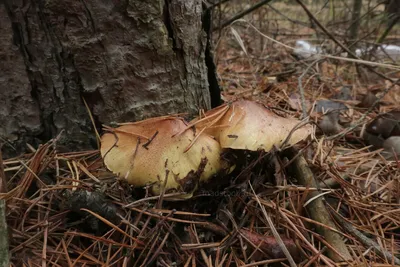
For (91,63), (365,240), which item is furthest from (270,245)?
(91,63)

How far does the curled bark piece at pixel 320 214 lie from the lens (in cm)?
120

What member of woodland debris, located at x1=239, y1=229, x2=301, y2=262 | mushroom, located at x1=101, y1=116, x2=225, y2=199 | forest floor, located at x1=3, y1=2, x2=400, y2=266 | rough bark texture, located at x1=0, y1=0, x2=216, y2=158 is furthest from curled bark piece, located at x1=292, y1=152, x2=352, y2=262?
rough bark texture, located at x1=0, y1=0, x2=216, y2=158

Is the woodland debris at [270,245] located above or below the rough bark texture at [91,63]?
below

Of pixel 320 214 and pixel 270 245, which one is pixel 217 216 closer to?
pixel 270 245

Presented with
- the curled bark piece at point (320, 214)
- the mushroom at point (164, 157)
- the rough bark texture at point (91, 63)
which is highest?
the rough bark texture at point (91, 63)

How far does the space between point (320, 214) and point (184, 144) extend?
56cm

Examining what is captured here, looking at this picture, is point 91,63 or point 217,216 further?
point 91,63

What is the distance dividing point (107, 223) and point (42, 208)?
34 cm

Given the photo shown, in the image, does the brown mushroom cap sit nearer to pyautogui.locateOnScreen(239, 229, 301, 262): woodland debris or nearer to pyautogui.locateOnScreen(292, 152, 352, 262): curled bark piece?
pyautogui.locateOnScreen(292, 152, 352, 262): curled bark piece

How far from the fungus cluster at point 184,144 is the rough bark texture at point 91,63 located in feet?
0.73

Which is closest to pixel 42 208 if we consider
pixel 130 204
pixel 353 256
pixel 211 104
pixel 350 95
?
pixel 130 204

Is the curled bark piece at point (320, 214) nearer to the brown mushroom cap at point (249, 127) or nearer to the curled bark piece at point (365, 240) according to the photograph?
the curled bark piece at point (365, 240)

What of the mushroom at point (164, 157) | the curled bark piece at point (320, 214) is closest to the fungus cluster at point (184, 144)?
the mushroom at point (164, 157)

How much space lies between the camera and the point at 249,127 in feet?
4.12
